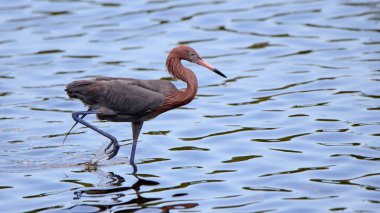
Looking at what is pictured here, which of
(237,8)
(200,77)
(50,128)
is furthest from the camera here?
(237,8)

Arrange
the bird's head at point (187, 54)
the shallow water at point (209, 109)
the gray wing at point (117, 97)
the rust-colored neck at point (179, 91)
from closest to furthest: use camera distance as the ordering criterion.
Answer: the shallow water at point (209, 109) < the gray wing at point (117, 97) < the rust-colored neck at point (179, 91) < the bird's head at point (187, 54)

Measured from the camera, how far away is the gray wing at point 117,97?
10602 mm

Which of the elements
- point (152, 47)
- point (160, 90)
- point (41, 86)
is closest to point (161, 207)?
point (160, 90)

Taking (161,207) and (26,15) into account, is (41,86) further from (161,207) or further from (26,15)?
(161,207)

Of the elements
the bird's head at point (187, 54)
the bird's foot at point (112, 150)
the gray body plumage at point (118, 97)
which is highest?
the bird's head at point (187, 54)

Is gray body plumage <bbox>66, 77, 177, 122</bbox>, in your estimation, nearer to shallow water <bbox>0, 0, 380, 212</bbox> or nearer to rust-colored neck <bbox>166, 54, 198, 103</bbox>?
rust-colored neck <bbox>166, 54, 198, 103</bbox>

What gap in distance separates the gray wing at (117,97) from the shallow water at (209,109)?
67 centimetres

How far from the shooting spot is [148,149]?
37.8 ft

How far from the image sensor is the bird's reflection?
916cm

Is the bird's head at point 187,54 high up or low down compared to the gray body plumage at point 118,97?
up

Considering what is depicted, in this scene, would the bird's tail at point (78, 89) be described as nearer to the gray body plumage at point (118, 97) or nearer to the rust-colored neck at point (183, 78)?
the gray body plumage at point (118, 97)

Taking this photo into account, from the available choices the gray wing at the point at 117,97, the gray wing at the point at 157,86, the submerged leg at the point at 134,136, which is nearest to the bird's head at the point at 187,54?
the gray wing at the point at 157,86

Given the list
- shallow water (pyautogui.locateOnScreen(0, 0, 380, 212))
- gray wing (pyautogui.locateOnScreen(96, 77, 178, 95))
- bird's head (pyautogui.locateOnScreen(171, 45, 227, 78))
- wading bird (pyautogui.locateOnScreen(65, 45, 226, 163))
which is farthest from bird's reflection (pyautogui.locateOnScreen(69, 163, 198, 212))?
bird's head (pyautogui.locateOnScreen(171, 45, 227, 78))

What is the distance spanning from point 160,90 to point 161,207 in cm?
196
